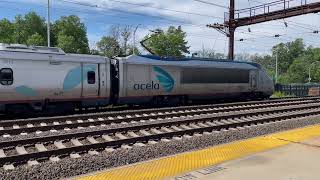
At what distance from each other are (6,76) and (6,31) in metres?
64.3

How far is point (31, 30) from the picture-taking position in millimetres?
79875

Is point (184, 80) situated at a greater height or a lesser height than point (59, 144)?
greater

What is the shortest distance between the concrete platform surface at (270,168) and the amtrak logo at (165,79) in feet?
43.3

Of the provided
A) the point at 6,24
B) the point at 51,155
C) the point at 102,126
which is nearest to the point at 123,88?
the point at 102,126

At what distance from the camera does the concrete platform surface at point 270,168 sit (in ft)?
24.2

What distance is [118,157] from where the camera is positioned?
9469mm

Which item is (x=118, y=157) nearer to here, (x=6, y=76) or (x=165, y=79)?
(x=6, y=76)

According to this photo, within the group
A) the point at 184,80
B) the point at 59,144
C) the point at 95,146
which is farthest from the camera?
the point at 184,80

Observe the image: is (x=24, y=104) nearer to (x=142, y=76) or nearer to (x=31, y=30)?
(x=142, y=76)

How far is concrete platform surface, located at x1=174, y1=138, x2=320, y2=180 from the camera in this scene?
7379 mm

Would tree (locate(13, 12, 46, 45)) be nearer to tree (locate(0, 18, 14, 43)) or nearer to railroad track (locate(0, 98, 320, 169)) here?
tree (locate(0, 18, 14, 43))

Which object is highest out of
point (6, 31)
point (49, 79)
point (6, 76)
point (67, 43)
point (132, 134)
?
point (6, 31)

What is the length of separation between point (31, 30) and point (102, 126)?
7069 cm

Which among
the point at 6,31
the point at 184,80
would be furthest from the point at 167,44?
the point at 184,80
